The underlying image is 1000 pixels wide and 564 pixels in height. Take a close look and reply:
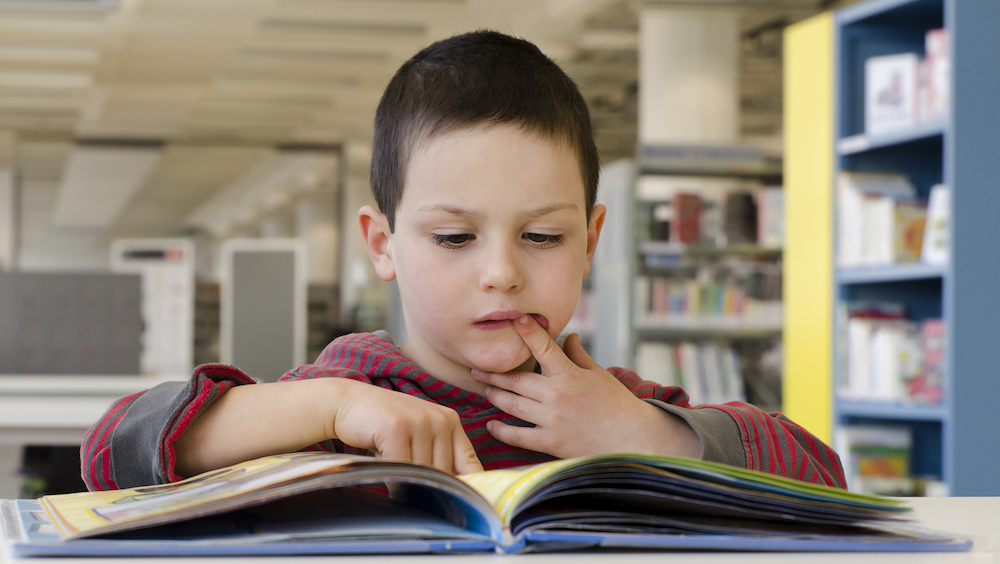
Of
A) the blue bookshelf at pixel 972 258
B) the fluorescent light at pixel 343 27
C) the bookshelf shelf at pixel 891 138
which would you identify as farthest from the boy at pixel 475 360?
the fluorescent light at pixel 343 27

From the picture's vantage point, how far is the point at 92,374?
154 inches

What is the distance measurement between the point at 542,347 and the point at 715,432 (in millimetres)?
157

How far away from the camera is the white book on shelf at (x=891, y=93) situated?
10.9ft

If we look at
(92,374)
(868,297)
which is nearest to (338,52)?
(92,374)

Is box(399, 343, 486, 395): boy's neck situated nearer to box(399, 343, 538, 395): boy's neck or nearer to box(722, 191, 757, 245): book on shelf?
box(399, 343, 538, 395): boy's neck

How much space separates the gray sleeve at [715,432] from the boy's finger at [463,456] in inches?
6.1

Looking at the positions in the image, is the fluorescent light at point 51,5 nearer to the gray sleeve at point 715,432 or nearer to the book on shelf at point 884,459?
the book on shelf at point 884,459

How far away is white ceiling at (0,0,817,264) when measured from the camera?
8023 mm

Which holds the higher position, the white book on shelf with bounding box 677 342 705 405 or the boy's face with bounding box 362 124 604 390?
the boy's face with bounding box 362 124 604 390

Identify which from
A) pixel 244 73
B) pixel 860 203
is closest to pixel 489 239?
pixel 860 203

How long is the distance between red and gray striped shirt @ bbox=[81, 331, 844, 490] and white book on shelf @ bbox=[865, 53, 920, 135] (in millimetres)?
2691

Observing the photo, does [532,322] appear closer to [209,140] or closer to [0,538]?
[0,538]

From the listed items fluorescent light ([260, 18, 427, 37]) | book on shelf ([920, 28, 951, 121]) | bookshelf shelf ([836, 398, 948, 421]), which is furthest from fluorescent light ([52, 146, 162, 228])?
book on shelf ([920, 28, 951, 121])

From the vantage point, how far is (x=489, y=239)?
841 millimetres
